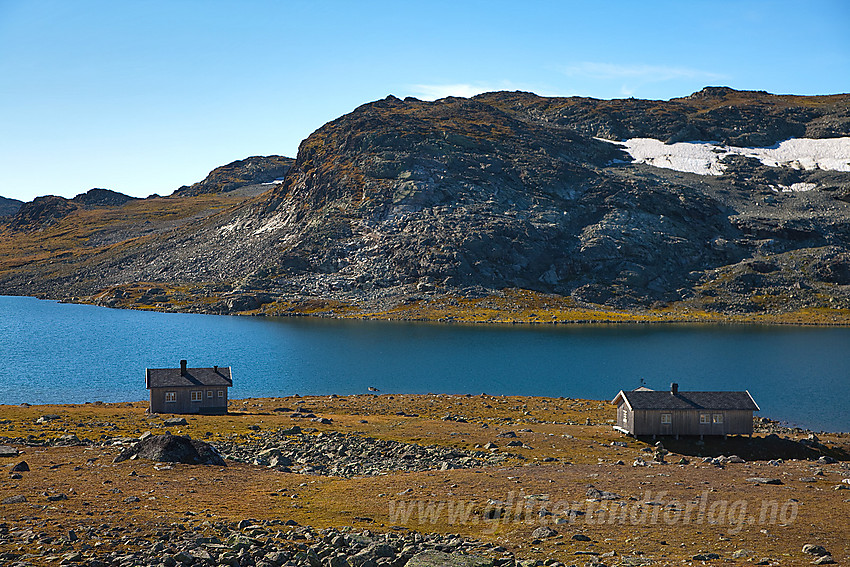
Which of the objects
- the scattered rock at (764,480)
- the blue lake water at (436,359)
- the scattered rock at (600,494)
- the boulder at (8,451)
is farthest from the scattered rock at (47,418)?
the scattered rock at (764,480)

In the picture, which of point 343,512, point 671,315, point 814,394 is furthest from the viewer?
point 671,315

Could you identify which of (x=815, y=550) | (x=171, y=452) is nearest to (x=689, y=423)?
(x=815, y=550)

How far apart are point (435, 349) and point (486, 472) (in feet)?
280

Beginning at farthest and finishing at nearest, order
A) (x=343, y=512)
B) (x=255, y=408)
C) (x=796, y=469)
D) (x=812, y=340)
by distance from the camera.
A: 1. (x=812, y=340)
2. (x=255, y=408)
3. (x=796, y=469)
4. (x=343, y=512)

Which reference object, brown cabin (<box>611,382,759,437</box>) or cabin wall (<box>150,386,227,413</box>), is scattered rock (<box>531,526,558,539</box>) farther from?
cabin wall (<box>150,386,227,413</box>)

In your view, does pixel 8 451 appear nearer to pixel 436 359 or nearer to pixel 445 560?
pixel 445 560

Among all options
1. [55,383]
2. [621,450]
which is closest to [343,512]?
[621,450]

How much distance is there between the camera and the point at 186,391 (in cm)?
6850

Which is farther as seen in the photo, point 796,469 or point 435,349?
point 435,349

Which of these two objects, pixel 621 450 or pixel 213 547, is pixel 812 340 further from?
pixel 213 547

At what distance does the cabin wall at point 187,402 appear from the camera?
67500 millimetres

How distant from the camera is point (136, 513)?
31.8 metres

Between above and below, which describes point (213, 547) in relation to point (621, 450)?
above

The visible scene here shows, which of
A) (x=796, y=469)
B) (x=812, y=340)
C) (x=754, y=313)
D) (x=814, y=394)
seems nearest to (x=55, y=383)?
(x=796, y=469)
